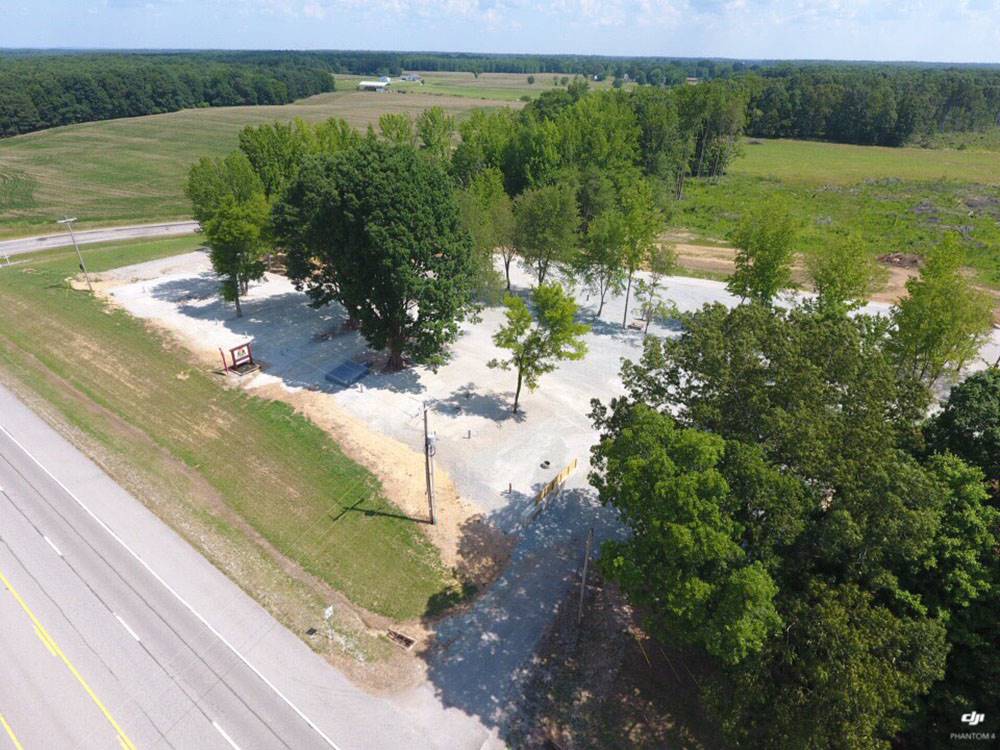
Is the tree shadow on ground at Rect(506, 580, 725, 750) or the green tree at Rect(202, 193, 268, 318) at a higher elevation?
the green tree at Rect(202, 193, 268, 318)

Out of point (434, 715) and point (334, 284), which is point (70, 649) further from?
→ point (334, 284)

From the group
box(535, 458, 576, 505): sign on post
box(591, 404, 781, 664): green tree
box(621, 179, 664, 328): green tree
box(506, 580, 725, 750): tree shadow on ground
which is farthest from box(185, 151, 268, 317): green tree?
box(591, 404, 781, 664): green tree

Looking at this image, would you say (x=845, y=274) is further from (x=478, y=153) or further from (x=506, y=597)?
(x=478, y=153)

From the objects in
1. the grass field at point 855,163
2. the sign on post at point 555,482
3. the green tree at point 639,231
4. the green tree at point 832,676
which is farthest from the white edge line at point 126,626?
the grass field at point 855,163

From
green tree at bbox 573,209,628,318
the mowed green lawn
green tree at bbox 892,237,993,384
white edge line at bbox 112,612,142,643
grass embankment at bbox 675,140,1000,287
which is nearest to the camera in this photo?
white edge line at bbox 112,612,142,643

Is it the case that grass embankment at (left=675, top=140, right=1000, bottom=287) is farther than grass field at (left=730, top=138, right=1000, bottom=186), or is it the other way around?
grass field at (left=730, top=138, right=1000, bottom=186)

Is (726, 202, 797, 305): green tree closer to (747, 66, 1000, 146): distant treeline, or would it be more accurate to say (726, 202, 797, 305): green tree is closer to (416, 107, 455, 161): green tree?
(416, 107, 455, 161): green tree

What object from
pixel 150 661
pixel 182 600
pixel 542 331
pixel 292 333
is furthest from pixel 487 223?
pixel 150 661
